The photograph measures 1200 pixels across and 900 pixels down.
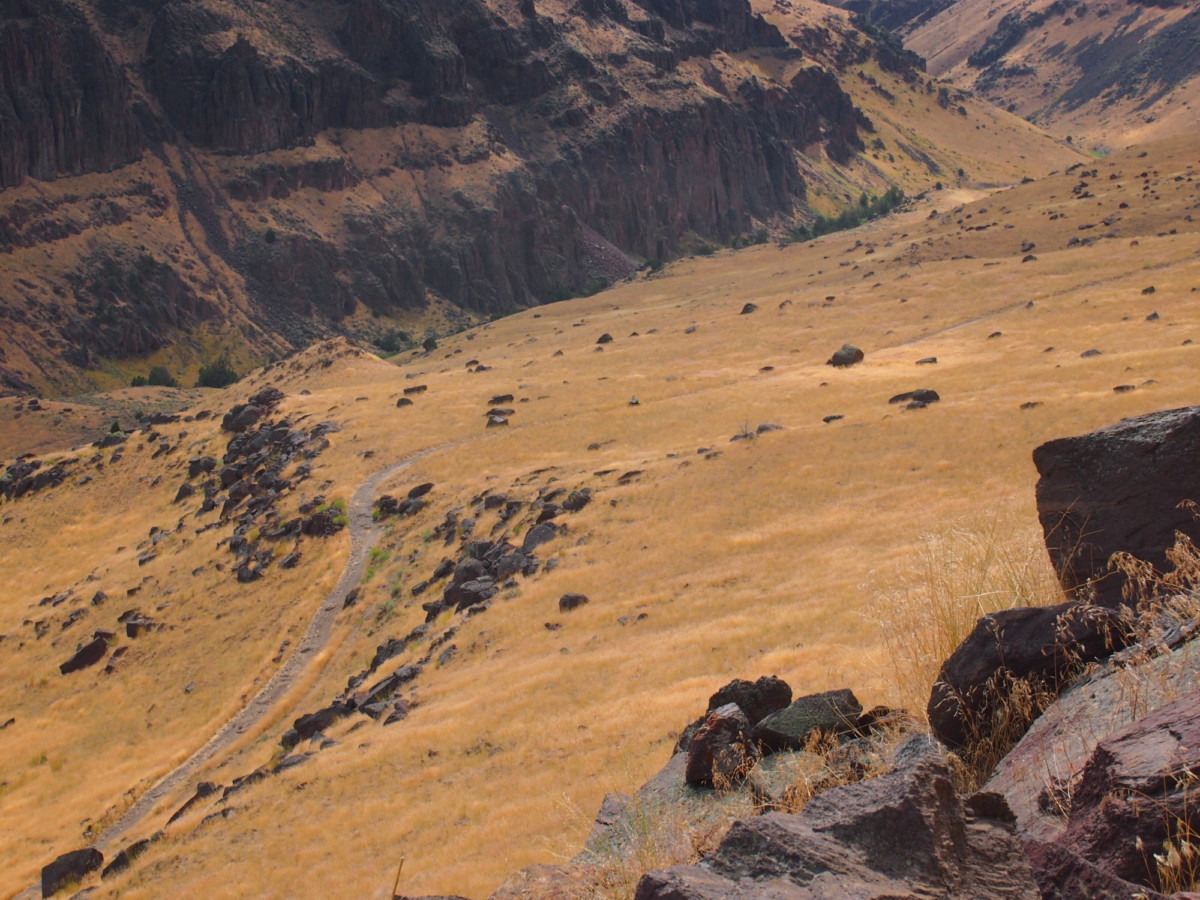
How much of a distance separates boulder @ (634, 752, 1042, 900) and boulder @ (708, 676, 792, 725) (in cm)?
526

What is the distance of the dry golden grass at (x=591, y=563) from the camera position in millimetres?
17859

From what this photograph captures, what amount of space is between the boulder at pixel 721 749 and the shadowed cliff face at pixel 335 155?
127942 millimetres

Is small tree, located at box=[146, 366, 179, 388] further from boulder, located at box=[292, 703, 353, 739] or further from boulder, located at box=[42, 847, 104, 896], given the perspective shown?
boulder, located at box=[42, 847, 104, 896]

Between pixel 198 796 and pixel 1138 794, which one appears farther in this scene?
pixel 198 796

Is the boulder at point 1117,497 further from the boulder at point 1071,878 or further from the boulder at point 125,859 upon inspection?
the boulder at point 125,859

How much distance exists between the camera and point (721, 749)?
9719 millimetres

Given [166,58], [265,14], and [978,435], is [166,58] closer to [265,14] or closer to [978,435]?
[265,14]

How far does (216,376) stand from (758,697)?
121801 millimetres

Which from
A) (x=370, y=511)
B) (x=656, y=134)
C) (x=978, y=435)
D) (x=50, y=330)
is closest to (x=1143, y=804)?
(x=978, y=435)

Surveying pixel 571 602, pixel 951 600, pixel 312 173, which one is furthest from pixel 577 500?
pixel 312 173

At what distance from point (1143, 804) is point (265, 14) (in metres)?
179

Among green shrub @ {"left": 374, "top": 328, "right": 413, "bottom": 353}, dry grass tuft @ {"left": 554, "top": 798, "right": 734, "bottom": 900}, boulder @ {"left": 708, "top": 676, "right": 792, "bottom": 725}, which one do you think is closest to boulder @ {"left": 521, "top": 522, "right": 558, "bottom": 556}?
boulder @ {"left": 708, "top": 676, "right": 792, "bottom": 725}

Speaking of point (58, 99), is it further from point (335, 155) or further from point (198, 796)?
point (198, 796)

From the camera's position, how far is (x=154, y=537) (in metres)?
54.0
